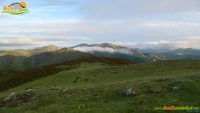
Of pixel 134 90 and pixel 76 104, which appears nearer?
pixel 76 104

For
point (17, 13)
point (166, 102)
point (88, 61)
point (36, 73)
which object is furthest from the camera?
point (88, 61)

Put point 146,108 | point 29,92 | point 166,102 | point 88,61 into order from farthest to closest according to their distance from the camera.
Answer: point 88,61
point 29,92
point 166,102
point 146,108

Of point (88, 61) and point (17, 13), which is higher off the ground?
point (17, 13)

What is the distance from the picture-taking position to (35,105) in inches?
1075

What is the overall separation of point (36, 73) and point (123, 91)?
33.8m

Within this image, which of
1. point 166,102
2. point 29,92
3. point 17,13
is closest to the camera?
point 166,102

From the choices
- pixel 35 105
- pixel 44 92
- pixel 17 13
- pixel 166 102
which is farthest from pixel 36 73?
pixel 166 102

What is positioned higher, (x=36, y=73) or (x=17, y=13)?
(x=17, y=13)

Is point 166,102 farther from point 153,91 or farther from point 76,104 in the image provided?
point 76,104

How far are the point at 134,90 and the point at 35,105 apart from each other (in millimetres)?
8013

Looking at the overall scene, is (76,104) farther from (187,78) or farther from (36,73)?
(36,73)

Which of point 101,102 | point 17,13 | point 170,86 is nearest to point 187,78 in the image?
point 170,86

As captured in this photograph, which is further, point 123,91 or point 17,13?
point 17,13

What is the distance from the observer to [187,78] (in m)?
32.2
